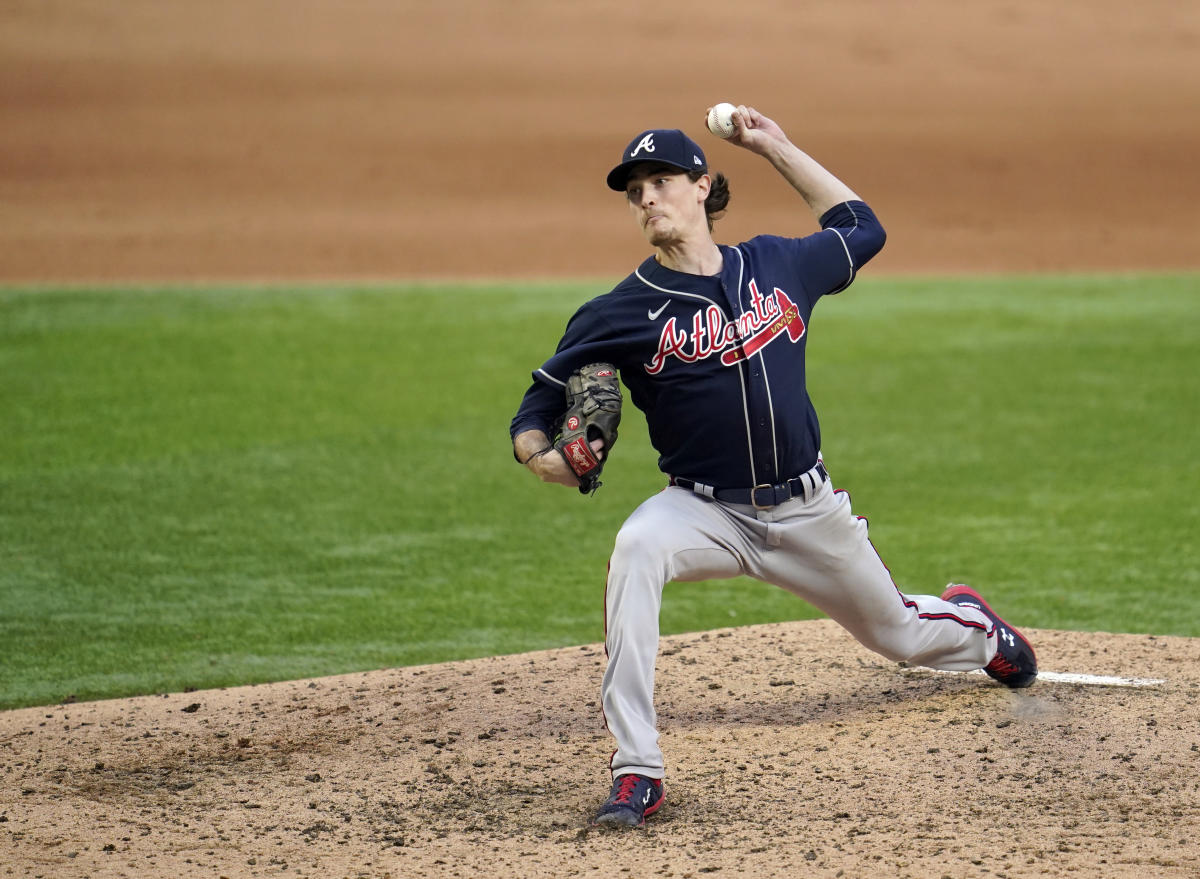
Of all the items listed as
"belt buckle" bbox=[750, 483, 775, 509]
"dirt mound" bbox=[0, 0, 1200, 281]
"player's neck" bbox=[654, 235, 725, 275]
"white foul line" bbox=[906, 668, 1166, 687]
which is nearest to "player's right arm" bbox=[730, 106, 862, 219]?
"player's neck" bbox=[654, 235, 725, 275]

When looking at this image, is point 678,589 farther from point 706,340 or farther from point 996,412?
point 996,412

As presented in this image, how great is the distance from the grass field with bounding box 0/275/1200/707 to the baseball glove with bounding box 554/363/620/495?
2000 mm

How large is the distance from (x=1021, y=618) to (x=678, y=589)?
4.85 feet

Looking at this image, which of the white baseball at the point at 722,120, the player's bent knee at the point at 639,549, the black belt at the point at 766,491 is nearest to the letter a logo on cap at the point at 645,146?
the white baseball at the point at 722,120

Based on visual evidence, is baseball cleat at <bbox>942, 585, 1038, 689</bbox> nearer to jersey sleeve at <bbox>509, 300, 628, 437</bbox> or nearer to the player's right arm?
the player's right arm

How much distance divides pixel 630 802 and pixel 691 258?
1426mm

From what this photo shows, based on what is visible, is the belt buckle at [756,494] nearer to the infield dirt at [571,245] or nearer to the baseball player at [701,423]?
the baseball player at [701,423]

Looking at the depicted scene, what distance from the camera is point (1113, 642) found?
500 cm

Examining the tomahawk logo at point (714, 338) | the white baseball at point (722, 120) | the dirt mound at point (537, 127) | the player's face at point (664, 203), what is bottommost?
the tomahawk logo at point (714, 338)

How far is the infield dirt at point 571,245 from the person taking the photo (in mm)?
3570

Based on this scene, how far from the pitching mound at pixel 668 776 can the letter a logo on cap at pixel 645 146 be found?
167cm

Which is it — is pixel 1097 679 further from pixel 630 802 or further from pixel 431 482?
pixel 431 482

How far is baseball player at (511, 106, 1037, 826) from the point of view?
12.0 feet

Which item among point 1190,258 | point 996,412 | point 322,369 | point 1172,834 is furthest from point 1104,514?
point 1190,258
